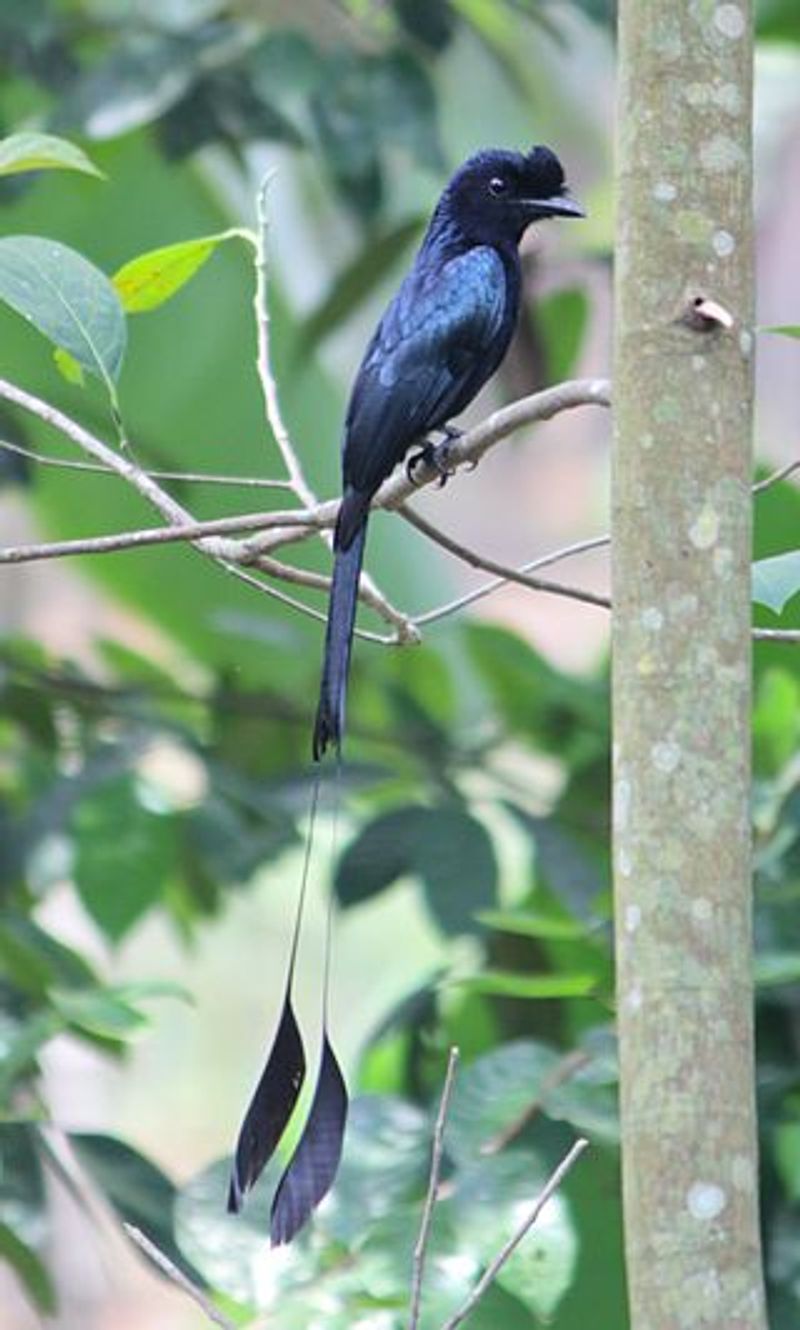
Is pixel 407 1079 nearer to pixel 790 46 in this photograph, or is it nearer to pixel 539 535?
pixel 790 46

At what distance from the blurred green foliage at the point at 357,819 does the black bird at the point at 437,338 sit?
202mm

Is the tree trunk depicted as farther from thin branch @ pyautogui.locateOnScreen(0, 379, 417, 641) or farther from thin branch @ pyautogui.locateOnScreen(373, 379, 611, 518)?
thin branch @ pyautogui.locateOnScreen(0, 379, 417, 641)

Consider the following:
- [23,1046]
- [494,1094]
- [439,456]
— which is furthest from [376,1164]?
[439,456]

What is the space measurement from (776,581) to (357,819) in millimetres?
1766

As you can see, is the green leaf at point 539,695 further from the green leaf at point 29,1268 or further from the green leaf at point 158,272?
the green leaf at point 158,272

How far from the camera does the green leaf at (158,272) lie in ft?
6.09

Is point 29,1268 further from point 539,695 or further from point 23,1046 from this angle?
point 539,695

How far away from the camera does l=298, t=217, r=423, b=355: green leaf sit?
129 inches

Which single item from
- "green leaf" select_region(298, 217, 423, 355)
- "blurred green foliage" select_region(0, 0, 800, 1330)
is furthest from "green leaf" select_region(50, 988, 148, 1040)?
"green leaf" select_region(298, 217, 423, 355)

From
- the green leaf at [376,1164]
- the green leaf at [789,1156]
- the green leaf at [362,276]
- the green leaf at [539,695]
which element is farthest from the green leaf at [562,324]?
the green leaf at [376,1164]

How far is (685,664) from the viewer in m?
1.33

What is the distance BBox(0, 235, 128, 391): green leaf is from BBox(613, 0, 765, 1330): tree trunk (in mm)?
507

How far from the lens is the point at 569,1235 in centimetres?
197

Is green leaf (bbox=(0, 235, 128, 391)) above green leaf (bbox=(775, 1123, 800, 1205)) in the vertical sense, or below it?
above
